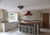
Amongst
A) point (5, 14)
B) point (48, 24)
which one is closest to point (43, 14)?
point (48, 24)

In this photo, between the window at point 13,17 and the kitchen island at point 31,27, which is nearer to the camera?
the kitchen island at point 31,27

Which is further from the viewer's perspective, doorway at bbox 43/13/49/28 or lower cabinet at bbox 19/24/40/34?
doorway at bbox 43/13/49/28

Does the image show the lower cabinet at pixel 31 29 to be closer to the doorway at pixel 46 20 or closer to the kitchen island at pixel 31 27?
the kitchen island at pixel 31 27

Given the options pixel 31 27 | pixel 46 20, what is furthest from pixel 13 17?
pixel 46 20

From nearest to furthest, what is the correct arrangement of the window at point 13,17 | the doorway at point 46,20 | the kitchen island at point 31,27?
the kitchen island at point 31,27 < the doorway at point 46,20 < the window at point 13,17

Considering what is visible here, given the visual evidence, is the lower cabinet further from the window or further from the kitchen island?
the window

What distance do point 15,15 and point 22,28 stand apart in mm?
3288

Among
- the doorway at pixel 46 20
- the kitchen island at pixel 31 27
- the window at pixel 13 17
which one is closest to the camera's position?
the kitchen island at pixel 31 27

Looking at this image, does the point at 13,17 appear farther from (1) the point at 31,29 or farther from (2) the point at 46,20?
(2) the point at 46,20

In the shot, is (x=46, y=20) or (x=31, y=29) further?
(x=46, y=20)

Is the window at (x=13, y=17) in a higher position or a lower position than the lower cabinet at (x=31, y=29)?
higher

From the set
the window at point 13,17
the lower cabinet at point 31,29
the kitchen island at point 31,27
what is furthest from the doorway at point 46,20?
the window at point 13,17

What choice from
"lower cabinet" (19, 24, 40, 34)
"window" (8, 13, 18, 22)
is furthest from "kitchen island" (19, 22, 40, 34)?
"window" (8, 13, 18, 22)

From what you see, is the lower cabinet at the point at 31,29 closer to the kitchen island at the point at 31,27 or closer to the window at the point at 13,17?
the kitchen island at the point at 31,27
